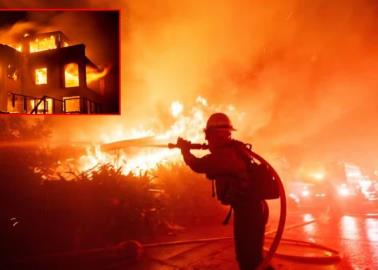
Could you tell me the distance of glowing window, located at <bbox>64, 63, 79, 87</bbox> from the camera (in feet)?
34.2

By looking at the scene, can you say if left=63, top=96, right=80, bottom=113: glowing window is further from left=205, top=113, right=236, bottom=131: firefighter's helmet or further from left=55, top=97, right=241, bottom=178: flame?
left=205, top=113, right=236, bottom=131: firefighter's helmet

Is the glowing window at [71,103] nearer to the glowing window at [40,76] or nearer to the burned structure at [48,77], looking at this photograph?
the burned structure at [48,77]

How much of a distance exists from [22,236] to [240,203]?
3.99 meters

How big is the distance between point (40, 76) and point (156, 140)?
4.66m

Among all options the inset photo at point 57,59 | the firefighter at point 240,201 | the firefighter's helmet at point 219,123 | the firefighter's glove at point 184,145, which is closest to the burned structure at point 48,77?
the inset photo at point 57,59

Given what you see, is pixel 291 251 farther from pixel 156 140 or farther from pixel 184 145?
pixel 156 140

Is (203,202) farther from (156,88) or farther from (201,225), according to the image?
(156,88)

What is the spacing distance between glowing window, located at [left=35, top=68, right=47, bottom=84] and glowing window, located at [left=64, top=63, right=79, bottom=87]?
25.4 inches

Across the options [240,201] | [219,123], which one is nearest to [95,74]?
[219,123]

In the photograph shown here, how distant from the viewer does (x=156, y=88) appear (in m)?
15.4

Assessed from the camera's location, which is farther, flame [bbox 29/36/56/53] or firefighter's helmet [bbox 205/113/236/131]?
flame [bbox 29/36/56/53]

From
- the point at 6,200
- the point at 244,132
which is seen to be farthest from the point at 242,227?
the point at 244,132

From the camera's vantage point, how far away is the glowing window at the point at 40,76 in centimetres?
964

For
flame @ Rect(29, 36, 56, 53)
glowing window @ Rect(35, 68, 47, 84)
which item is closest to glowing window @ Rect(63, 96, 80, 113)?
glowing window @ Rect(35, 68, 47, 84)
